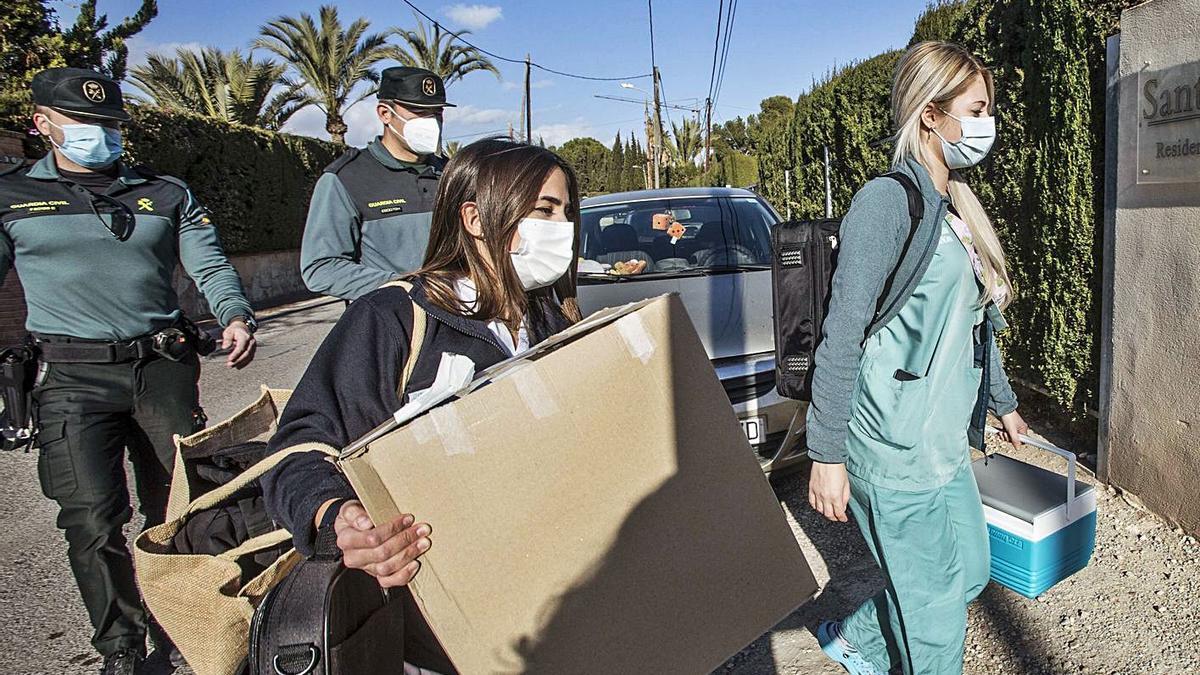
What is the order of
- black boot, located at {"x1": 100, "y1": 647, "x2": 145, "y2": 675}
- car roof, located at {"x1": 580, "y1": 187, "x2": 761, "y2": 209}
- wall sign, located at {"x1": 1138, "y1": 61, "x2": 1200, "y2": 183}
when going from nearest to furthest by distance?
black boot, located at {"x1": 100, "y1": 647, "x2": 145, "y2": 675}, wall sign, located at {"x1": 1138, "y1": 61, "x2": 1200, "y2": 183}, car roof, located at {"x1": 580, "y1": 187, "x2": 761, "y2": 209}

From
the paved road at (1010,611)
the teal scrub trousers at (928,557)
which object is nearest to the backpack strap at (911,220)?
the teal scrub trousers at (928,557)

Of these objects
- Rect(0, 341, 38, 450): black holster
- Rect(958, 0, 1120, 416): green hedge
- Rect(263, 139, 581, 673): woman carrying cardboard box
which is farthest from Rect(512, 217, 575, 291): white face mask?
Rect(958, 0, 1120, 416): green hedge

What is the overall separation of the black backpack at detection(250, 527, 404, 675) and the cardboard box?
0.14m

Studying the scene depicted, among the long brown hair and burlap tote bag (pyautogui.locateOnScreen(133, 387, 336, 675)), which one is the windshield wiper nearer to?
the long brown hair

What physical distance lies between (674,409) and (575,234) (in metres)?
0.62

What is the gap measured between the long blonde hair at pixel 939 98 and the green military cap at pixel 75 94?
2.62m

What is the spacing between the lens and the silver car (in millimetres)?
3688

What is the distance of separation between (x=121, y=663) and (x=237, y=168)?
1349cm

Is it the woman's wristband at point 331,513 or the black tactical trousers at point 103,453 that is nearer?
the woman's wristband at point 331,513

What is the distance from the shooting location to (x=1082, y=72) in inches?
144

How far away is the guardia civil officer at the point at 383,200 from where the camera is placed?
2.88 m

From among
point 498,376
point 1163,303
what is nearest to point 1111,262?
point 1163,303

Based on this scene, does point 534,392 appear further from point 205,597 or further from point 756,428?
point 756,428

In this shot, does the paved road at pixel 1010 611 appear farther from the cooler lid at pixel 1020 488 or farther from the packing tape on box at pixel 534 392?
the packing tape on box at pixel 534 392
